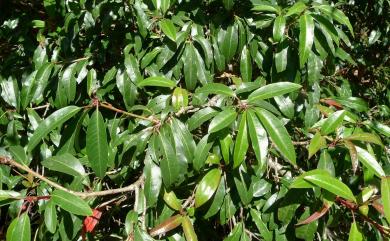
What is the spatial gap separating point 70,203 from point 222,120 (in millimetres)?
466

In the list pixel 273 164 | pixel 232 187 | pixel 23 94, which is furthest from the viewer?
pixel 23 94

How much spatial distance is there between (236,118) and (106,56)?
0.86m

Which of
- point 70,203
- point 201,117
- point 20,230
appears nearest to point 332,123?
point 201,117

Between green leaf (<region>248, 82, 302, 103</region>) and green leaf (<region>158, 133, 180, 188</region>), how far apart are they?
0.28 metres

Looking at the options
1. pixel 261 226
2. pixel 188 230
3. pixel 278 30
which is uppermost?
pixel 278 30

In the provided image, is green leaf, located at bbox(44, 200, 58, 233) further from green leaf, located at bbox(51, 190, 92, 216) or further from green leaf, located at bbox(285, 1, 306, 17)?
green leaf, located at bbox(285, 1, 306, 17)

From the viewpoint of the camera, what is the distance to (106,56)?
6.33ft

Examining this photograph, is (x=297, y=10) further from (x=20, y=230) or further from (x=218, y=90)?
(x=20, y=230)

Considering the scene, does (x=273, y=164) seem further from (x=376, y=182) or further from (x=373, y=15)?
(x=373, y=15)

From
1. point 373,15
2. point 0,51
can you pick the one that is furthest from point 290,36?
point 373,15

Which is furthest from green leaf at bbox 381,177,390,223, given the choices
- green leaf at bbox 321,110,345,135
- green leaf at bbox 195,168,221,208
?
Result: green leaf at bbox 195,168,221,208

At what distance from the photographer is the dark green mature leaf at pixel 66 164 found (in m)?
1.26

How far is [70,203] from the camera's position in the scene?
1.11 meters

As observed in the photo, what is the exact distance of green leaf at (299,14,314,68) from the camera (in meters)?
1.45
